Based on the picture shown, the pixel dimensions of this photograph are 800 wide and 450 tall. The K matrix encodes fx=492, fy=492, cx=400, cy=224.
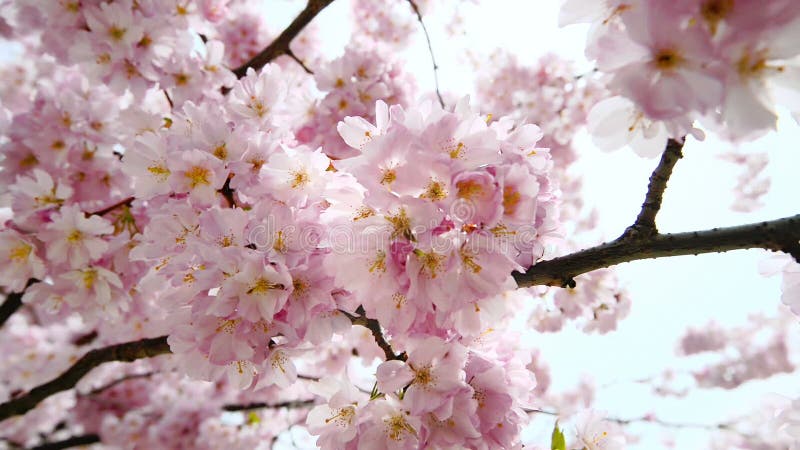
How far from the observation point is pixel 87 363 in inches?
103

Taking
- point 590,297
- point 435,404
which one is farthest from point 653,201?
point 590,297

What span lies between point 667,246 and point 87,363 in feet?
9.18

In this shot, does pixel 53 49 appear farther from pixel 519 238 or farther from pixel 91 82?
pixel 519 238

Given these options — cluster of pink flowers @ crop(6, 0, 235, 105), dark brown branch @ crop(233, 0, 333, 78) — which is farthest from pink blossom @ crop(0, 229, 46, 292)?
dark brown branch @ crop(233, 0, 333, 78)

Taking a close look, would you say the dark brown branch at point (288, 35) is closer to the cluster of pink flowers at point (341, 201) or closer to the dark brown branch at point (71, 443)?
the cluster of pink flowers at point (341, 201)

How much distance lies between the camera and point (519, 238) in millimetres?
1173

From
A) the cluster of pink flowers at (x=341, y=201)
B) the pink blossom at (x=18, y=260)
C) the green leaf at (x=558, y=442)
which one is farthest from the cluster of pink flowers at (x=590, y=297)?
the pink blossom at (x=18, y=260)

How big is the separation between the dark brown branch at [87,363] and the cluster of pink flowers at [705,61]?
1.93m

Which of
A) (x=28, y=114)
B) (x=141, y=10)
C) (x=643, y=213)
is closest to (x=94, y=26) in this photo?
(x=141, y=10)

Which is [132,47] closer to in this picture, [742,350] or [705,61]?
[705,61]

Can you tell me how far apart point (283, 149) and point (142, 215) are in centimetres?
110

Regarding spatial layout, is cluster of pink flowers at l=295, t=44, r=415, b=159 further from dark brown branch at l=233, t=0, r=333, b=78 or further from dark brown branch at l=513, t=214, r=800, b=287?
dark brown branch at l=513, t=214, r=800, b=287

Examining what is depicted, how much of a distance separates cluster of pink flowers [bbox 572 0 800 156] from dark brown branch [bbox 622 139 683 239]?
0.94 ft

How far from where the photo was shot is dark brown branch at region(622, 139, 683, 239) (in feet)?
3.80
